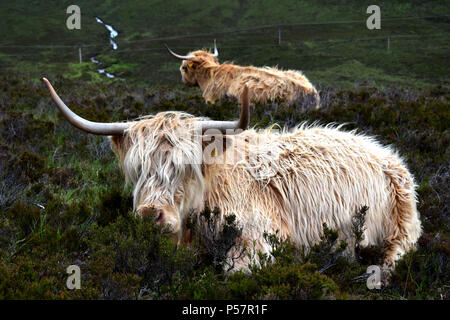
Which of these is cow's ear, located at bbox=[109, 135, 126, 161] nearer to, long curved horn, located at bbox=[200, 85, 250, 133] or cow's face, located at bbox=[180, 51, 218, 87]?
long curved horn, located at bbox=[200, 85, 250, 133]

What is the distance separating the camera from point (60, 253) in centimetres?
304

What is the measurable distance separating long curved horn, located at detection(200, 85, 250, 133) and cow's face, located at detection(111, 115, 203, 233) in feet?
0.53

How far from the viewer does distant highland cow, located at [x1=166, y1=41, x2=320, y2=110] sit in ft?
27.2

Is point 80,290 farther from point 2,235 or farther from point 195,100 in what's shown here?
point 195,100

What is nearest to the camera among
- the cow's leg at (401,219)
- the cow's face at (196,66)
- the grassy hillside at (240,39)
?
the cow's leg at (401,219)

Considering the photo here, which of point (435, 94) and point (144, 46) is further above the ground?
point (144, 46)

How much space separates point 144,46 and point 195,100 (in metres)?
31.5

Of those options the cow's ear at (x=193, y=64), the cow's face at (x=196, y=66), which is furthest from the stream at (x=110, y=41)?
the cow's ear at (x=193, y=64)

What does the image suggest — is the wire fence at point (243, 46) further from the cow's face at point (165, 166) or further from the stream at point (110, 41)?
the cow's face at point (165, 166)

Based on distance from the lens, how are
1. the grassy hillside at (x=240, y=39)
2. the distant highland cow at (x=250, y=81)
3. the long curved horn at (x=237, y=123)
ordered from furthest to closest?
the grassy hillside at (x=240, y=39), the distant highland cow at (x=250, y=81), the long curved horn at (x=237, y=123)

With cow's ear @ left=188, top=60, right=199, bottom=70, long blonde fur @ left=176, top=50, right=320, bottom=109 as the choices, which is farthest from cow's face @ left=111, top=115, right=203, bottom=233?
cow's ear @ left=188, top=60, right=199, bottom=70

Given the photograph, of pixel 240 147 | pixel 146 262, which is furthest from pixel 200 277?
pixel 240 147

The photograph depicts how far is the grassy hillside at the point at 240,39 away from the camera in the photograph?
2647 centimetres

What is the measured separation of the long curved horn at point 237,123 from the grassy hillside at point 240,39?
15.6 meters
